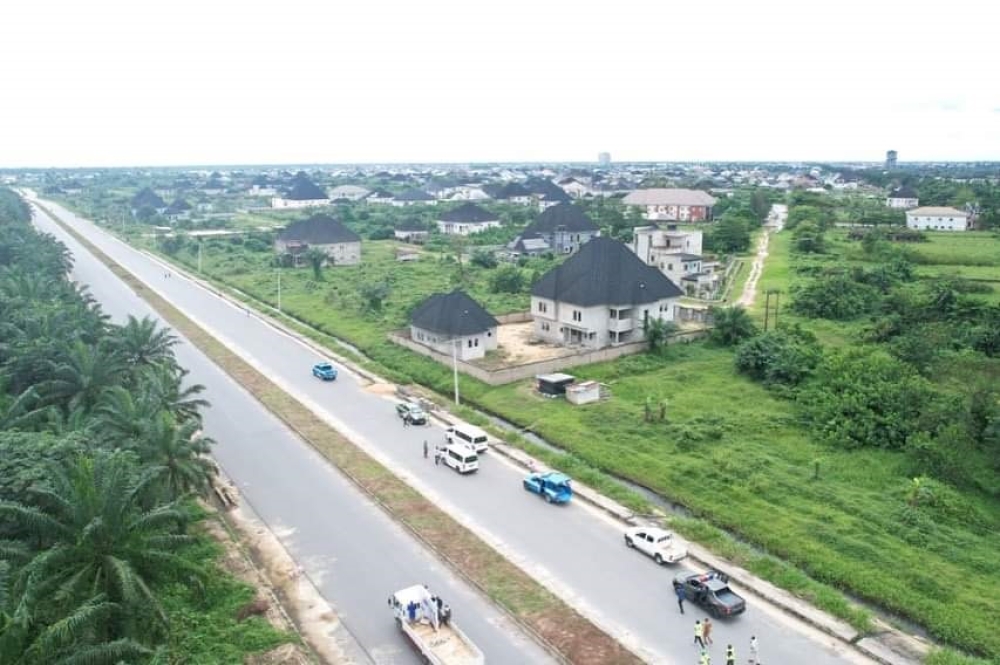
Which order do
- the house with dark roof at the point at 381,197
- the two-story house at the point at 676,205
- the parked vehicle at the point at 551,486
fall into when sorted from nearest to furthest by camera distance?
the parked vehicle at the point at 551,486 → the two-story house at the point at 676,205 → the house with dark roof at the point at 381,197

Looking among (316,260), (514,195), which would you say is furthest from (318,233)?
(514,195)

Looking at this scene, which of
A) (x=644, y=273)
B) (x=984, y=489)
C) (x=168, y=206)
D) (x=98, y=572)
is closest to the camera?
(x=98, y=572)

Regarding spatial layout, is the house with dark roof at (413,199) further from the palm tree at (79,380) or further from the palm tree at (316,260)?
the palm tree at (79,380)

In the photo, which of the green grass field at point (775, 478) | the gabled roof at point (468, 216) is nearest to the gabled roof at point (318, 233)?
the gabled roof at point (468, 216)

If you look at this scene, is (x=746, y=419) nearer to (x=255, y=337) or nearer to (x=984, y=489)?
(x=984, y=489)

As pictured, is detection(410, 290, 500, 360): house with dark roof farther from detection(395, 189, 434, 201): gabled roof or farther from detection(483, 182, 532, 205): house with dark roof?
detection(395, 189, 434, 201): gabled roof

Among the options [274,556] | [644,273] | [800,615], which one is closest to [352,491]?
[274,556]

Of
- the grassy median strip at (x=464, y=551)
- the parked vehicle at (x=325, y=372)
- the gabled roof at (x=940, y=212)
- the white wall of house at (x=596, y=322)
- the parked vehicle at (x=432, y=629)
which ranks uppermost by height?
the gabled roof at (x=940, y=212)
